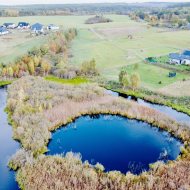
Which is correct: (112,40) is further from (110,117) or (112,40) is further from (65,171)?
(65,171)

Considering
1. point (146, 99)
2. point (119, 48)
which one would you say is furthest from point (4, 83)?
point (119, 48)

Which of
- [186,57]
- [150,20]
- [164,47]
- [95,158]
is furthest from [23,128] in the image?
[150,20]

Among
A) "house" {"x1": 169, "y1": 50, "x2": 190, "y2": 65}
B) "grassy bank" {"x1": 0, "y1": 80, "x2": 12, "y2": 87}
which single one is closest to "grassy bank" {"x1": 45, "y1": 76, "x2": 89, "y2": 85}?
"grassy bank" {"x1": 0, "y1": 80, "x2": 12, "y2": 87}

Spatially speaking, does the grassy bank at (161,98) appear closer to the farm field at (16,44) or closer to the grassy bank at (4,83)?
the grassy bank at (4,83)

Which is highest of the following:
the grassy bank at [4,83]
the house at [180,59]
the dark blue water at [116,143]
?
the house at [180,59]

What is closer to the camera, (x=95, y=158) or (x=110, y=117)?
(x=95, y=158)

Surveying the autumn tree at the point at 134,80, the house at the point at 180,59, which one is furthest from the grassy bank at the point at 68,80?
the house at the point at 180,59
